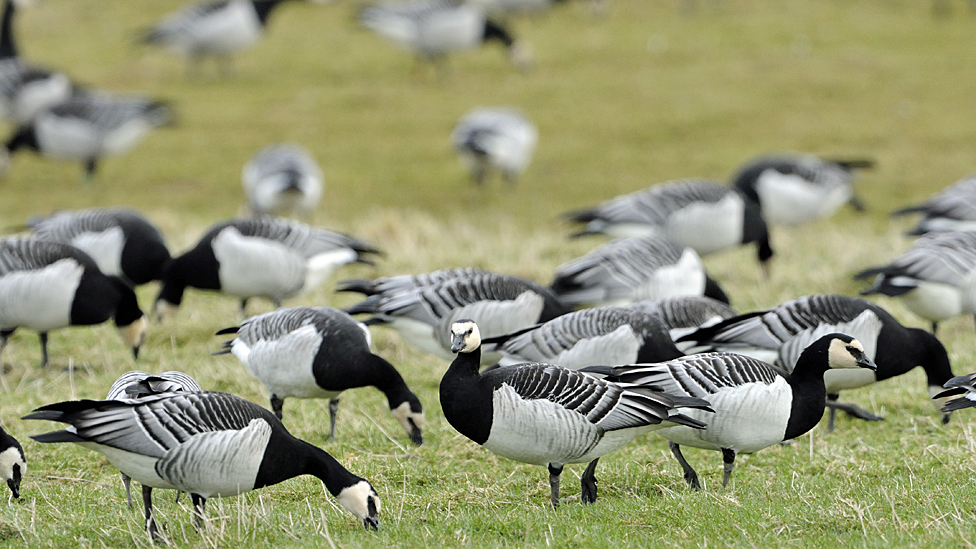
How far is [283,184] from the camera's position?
17.3 m

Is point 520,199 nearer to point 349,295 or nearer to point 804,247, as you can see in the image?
point 804,247

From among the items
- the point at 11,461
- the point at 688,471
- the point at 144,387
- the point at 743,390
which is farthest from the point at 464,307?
the point at 11,461

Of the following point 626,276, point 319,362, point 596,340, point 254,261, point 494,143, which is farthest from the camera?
point 494,143

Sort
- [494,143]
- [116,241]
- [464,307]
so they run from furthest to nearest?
[494,143]
[116,241]
[464,307]

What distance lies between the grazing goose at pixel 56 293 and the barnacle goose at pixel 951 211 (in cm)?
899

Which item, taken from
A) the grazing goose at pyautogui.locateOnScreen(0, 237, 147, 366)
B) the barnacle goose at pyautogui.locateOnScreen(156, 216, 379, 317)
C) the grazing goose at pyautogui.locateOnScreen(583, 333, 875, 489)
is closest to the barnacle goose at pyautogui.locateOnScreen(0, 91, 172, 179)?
the barnacle goose at pyautogui.locateOnScreen(156, 216, 379, 317)

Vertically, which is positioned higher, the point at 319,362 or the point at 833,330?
the point at 833,330

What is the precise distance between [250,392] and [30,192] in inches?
526

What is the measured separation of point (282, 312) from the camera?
26.8 feet

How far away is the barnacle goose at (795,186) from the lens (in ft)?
52.5

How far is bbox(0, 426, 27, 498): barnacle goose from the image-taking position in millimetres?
6242

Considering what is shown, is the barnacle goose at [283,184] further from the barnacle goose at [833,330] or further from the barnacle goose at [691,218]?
the barnacle goose at [833,330]

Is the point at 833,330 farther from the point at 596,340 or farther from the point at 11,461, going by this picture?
the point at 11,461

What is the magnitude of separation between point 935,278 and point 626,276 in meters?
2.84
